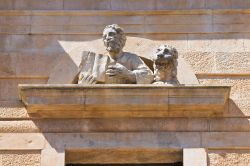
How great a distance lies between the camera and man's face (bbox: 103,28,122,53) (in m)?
15.6

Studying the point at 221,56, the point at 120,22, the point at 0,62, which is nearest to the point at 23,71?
the point at 0,62

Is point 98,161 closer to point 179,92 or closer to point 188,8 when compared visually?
point 179,92

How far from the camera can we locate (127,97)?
15.3 metres

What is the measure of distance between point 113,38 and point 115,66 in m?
0.33

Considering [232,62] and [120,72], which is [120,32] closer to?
[120,72]

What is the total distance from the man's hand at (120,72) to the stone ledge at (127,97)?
0.27 metres

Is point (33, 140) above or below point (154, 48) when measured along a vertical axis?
below

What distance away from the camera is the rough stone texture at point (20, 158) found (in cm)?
1520

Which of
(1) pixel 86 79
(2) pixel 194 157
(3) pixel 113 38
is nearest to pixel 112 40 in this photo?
(3) pixel 113 38

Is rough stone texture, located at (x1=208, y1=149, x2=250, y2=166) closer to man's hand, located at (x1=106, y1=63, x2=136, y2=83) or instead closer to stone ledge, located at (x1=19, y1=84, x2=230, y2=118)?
stone ledge, located at (x1=19, y1=84, x2=230, y2=118)

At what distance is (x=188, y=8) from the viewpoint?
16078 mm

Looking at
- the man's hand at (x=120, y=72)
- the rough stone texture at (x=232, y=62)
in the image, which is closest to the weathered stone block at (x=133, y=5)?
the man's hand at (x=120, y=72)

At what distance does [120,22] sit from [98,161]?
1.76 meters

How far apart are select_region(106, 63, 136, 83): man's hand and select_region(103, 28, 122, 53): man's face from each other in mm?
210
